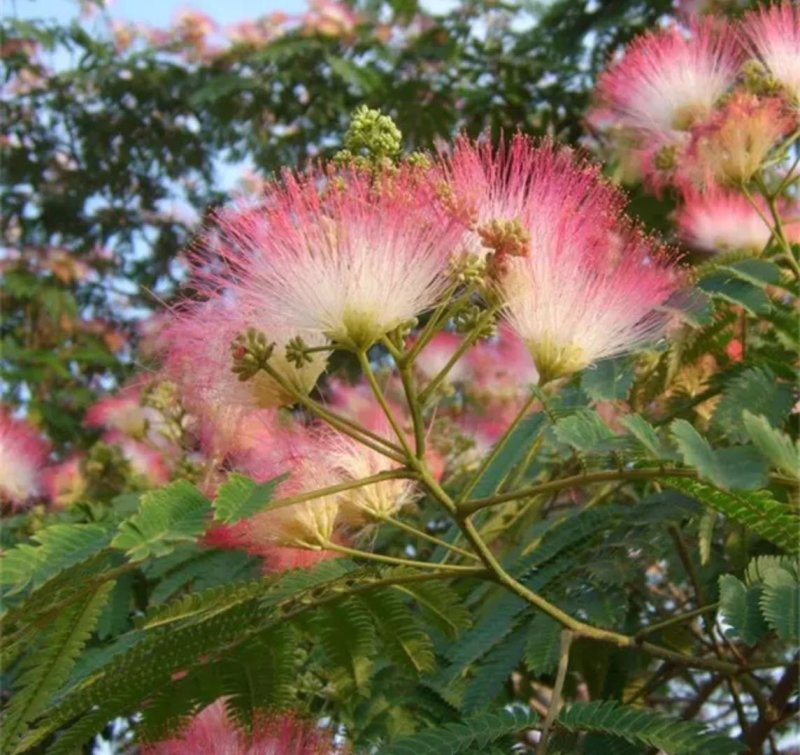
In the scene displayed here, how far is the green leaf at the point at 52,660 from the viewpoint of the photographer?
1.55 m

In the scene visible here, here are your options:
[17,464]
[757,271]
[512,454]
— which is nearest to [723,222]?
[757,271]

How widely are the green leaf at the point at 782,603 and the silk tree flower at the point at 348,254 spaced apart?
0.54 m

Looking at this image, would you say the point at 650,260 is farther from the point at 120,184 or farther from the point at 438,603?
the point at 120,184

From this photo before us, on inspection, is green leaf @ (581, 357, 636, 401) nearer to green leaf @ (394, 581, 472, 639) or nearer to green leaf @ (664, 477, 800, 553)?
green leaf @ (664, 477, 800, 553)

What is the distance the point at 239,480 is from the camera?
4.64 ft

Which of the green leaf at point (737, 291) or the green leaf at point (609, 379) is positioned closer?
the green leaf at point (609, 379)

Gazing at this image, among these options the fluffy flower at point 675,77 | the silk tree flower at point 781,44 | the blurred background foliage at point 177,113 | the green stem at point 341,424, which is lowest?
the green stem at point 341,424

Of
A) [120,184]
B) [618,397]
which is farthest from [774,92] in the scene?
[120,184]

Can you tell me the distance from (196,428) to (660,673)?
0.96 meters

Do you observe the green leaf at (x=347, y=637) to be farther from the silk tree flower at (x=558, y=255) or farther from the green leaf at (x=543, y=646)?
the silk tree flower at (x=558, y=255)

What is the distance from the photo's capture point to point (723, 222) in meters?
2.50

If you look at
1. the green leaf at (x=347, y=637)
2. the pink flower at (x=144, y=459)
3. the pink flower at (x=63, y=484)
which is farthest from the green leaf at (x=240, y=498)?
the pink flower at (x=63, y=484)

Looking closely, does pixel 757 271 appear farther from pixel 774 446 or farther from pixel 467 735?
pixel 467 735

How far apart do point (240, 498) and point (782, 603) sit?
2.16ft
